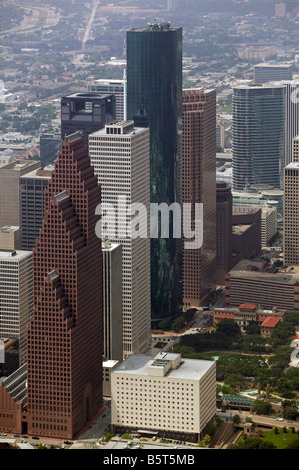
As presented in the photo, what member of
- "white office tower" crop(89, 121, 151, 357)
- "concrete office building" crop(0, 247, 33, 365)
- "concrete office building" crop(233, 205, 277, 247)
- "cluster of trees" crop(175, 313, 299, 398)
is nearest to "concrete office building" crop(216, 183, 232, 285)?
"concrete office building" crop(233, 205, 277, 247)

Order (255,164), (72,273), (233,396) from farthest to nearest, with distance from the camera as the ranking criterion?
1. (255,164)
2. (233,396)
3. (72,273)

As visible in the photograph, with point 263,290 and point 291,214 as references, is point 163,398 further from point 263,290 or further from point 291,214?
point 291,214

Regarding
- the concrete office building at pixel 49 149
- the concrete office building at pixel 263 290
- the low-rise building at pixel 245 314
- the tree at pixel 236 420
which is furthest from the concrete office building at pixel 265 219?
the tree at pixel 236 420

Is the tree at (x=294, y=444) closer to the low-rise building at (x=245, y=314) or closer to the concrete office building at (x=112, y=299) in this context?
the concrete office building at (x=112, y=299)

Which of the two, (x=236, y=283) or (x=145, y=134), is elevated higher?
(x=145, y=134)

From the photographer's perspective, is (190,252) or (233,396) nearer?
(233,396)

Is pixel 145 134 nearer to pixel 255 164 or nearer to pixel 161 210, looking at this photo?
pixel 161 210

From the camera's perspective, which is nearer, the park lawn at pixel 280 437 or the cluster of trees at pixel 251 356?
the park lawn at pixel 280 437

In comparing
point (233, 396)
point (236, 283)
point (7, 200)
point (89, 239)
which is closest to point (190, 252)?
point (236, 283)
